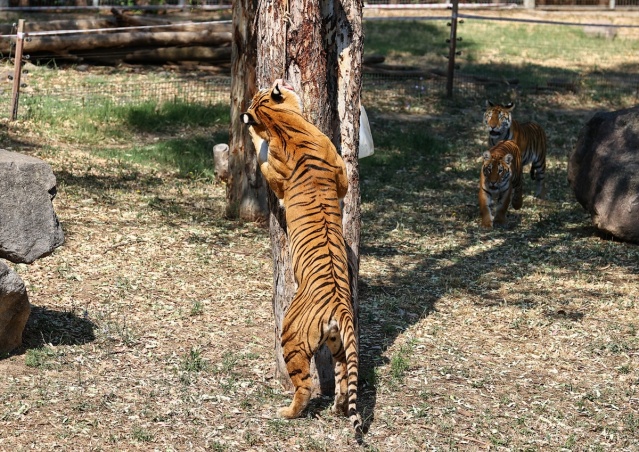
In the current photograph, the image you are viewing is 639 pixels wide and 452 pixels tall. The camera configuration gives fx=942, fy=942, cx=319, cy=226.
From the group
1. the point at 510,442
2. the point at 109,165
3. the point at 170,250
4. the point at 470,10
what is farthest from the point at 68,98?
the point at 470,10

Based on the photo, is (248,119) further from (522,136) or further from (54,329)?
(522,136)

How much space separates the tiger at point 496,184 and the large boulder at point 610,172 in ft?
2.17

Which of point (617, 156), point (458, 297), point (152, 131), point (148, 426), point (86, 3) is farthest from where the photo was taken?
point (86, 3)

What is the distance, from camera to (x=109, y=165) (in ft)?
32.5

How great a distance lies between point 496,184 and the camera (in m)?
8.84

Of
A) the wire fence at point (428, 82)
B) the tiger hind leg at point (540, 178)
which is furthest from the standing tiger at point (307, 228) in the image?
the wire fence at point (428, 82)

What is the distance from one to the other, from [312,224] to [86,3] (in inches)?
576

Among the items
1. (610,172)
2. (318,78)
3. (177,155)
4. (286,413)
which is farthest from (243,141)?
(286,413)

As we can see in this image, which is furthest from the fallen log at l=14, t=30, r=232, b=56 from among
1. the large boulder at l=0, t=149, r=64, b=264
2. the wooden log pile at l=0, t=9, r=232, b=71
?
the large boulder at l=0, t=149, r=64, b=264

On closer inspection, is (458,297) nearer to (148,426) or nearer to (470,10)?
(148,426)

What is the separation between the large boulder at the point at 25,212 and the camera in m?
5.31

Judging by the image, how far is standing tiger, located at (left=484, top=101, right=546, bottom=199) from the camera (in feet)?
32.4

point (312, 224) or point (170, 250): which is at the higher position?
point (312, 224)

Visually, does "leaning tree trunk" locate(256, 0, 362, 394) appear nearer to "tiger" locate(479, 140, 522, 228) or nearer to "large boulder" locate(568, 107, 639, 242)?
"tiger" locate(479, 140, 522, 228)
